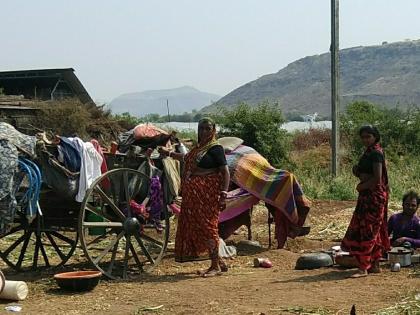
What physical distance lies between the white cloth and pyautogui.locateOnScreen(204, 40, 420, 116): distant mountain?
62514 millimetres

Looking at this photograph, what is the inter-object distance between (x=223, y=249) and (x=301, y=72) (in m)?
99.9

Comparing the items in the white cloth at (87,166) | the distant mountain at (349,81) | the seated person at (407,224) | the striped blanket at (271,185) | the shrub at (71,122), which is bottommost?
the seated person at (407,224)

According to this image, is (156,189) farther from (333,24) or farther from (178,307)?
(333,24)

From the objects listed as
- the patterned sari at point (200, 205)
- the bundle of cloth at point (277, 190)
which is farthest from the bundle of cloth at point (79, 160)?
the bundle of cloth at point (277, 190)

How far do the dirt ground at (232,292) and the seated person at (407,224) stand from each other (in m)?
0.82

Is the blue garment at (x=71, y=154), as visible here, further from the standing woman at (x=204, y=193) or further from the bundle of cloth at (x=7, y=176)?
the standing woman at (x=204, y=193)

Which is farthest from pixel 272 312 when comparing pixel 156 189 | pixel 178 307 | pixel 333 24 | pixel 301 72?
pixel 301 72

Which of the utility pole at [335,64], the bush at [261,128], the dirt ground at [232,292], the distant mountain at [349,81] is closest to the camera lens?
the dirt ground at [232,292]

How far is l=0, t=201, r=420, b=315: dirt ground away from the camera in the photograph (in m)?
6.41

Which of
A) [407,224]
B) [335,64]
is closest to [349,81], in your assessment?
[335,64]

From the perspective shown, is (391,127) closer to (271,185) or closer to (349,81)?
Result: (271,185)

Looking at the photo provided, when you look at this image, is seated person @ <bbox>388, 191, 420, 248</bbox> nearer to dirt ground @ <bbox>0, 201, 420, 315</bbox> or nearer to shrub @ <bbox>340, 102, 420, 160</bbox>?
dirt ground @ <bbox>0, 201, 420, 315</bbox>

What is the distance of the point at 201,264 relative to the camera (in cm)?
910

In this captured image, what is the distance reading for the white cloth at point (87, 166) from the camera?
7.92 meters
